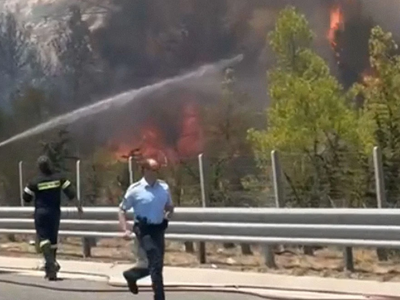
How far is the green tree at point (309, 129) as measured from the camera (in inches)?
531

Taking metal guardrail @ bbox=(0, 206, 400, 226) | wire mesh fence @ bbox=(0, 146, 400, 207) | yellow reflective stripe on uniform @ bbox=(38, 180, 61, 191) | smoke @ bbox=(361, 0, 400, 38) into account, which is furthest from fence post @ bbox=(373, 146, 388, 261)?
smoke @ bbox=(361, 0, 400, 38)

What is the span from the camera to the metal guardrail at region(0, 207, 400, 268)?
11.1 metres

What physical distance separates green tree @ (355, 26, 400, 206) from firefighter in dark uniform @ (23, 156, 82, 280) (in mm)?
3784

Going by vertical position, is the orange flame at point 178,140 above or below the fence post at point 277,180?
above

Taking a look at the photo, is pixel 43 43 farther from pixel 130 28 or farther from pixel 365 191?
pixel 365 191

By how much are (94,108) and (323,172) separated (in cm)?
2927

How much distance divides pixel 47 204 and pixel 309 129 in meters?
8.62

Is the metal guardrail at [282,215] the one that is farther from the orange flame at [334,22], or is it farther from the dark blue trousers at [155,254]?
the orange flame at [334,22]

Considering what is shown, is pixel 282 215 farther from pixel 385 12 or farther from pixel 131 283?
pixel 385 12

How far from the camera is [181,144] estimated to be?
1487 inches

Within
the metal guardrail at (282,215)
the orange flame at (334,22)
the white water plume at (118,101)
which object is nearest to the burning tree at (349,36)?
the orange flame at (334,22)

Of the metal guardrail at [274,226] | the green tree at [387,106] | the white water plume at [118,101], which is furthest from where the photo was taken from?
the white water plume at [118,101]

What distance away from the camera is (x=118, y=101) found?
41.5m

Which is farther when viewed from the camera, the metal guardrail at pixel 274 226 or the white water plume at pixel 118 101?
the white water plume at pixel 118 101
